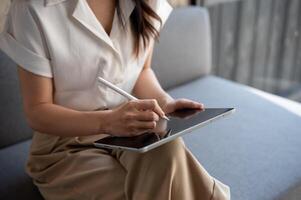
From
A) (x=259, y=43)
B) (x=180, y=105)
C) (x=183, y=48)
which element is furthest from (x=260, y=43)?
(x=180, y=105)

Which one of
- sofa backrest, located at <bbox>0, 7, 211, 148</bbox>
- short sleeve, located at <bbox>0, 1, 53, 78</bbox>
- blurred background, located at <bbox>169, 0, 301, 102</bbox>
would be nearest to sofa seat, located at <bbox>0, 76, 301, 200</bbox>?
sofa backrest, located at <bbox>0, 7, 211, 148</bbox>

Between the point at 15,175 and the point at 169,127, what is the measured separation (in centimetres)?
52

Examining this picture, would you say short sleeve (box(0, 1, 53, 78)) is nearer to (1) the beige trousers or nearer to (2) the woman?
(2) the woman

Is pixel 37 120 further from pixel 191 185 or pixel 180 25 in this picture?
pixel 180 25

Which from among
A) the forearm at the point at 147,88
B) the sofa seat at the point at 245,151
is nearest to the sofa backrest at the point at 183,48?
the sofa seat at the point at 245,151

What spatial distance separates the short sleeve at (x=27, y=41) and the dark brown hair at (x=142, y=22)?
0.69ft

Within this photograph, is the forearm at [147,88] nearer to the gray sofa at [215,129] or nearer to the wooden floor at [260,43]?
the gray sofa at [215,129]

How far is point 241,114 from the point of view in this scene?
4.44ft

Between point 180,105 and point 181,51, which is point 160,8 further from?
point 181,51

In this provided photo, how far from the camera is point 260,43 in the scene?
212cm

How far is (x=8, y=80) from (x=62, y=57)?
0.38 meters

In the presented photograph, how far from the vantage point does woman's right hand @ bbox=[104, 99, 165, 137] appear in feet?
2.43

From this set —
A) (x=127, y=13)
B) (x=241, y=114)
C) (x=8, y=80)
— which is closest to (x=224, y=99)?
(x=241, y=114)

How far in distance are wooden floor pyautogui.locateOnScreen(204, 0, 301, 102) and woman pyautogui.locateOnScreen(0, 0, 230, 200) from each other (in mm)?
986
